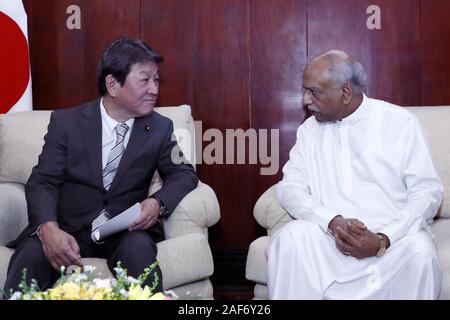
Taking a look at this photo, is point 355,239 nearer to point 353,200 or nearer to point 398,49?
point 353,200

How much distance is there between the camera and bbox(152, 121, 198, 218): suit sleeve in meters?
2.85

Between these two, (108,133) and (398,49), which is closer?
(108,133)

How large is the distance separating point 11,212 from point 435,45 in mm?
2511

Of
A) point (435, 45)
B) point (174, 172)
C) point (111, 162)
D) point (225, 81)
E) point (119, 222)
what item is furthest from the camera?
point (225, 81)

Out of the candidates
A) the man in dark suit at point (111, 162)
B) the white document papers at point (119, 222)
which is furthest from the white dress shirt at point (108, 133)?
the white document papers at point (119, 222)

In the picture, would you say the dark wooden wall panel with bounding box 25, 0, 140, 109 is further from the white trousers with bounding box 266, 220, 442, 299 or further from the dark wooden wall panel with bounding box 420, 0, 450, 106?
the white trousers with bounding box 266, 220, 442, 299

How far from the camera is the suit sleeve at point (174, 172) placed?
2854 mm

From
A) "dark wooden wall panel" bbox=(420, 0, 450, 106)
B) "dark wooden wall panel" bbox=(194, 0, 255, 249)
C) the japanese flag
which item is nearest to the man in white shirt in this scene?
"dark wooden wall panel" bbox=(194, 0, 255, 249)

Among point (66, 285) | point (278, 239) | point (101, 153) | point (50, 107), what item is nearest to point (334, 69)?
point (278, 239)

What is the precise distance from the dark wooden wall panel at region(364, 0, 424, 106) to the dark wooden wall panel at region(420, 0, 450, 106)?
0.12 ft

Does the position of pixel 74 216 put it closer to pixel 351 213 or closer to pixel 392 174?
pixel 351 213

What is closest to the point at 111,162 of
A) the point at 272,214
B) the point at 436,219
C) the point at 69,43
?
the point at 272,214

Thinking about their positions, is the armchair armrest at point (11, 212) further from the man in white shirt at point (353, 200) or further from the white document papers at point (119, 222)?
the man in white shirt at point (353, 200)

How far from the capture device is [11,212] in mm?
2855
